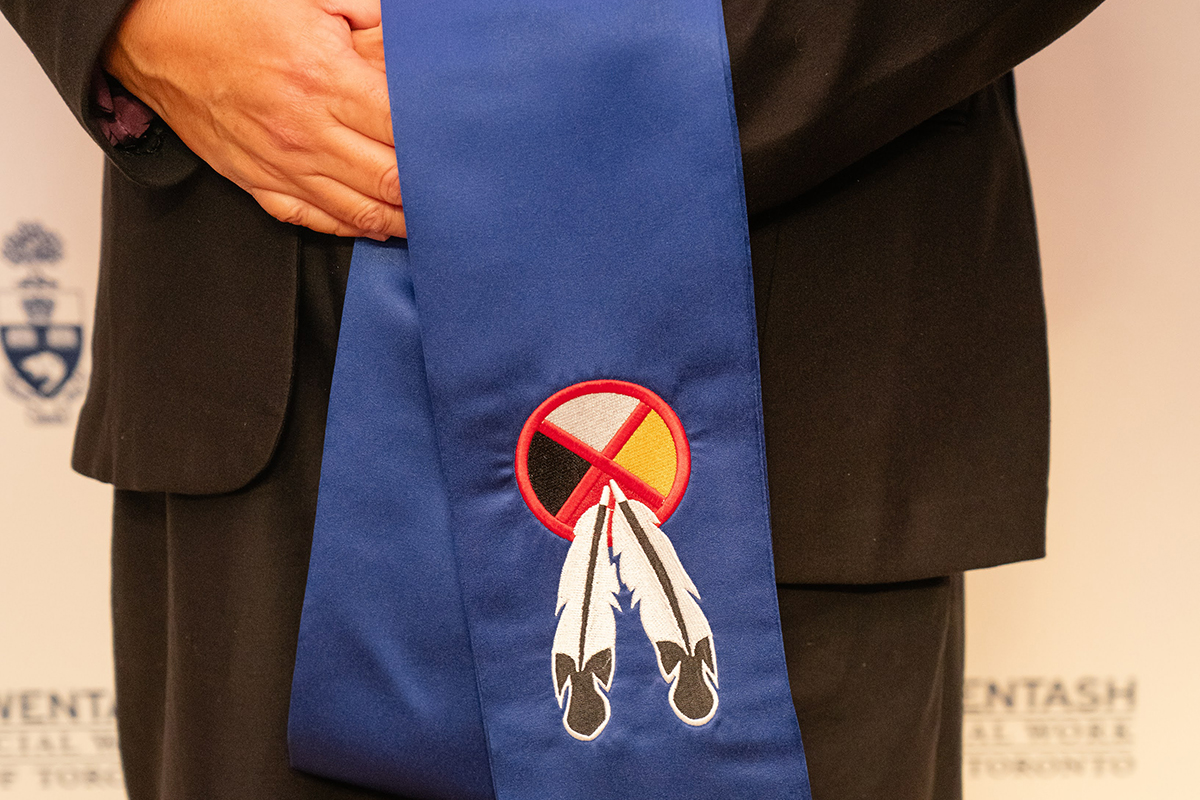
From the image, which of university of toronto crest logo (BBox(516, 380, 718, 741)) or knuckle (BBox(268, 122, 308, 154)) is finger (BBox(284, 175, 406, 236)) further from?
university of toronto crest logo (BBox(516, 380, 718, 741))

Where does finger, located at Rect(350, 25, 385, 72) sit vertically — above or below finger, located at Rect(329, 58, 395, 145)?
above

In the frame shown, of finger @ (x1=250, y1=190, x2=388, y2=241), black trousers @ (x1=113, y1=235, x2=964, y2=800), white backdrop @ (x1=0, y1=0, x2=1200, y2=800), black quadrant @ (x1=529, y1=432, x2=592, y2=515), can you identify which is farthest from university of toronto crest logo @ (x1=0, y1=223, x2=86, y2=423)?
black quadrant @ (x1=529, y1=432, x2=592, y2=515)

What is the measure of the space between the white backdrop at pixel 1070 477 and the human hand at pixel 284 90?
74 centimetres

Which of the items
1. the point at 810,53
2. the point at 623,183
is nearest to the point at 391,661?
the point at 623,183

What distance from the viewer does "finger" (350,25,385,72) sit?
0.46m

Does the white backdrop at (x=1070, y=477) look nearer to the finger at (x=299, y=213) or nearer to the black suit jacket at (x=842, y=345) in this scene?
the black suit jacket at (x=842, y=345)

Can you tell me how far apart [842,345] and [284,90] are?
329 millimetres

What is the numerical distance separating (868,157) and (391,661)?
394 millimetres

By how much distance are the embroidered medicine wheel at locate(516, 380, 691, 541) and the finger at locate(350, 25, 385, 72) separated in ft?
0.66

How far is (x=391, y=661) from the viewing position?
483 millimetres

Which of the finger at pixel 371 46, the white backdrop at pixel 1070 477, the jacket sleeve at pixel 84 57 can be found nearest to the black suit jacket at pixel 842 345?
the jacket sleeve at pixel 84 57

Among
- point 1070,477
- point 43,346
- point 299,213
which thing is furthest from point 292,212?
point 1070,477

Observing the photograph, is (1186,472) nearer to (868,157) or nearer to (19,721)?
(868,157)

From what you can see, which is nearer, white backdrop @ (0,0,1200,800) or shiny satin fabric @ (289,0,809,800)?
shiny satin fabric @ (289,0,809,800)
